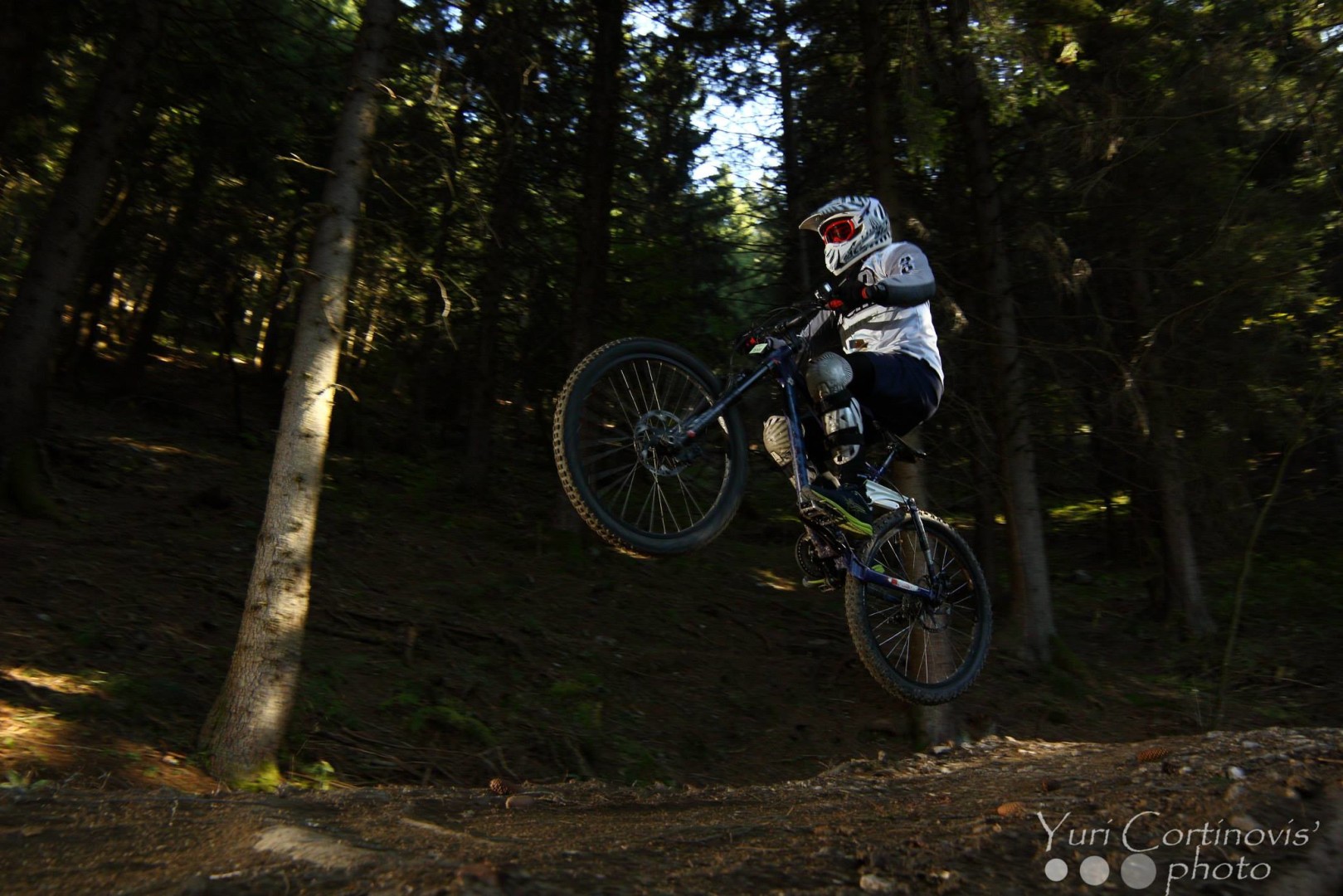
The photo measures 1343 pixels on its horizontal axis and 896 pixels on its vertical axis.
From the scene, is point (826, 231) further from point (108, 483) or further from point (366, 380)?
point (366, 380)

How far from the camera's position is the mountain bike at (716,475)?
Answer: 5.01 meters

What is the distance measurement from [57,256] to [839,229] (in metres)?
8.21

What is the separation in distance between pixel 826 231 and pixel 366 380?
12.1 meters

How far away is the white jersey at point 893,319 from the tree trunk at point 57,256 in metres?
8.12

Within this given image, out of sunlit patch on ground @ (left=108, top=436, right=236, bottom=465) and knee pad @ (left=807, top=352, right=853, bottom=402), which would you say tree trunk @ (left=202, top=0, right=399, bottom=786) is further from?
sunlit patch on ground @ (left=108, top=436, right=236, bottom=465)

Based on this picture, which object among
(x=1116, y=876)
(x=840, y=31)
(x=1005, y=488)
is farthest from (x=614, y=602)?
(x=1116, y=876)

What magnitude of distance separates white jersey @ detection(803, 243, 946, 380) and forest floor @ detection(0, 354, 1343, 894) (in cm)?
263

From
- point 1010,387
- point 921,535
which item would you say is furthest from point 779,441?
point 1010,387

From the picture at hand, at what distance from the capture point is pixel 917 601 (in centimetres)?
641

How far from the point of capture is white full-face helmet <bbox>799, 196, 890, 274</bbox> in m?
5.90

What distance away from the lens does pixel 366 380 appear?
1639cm

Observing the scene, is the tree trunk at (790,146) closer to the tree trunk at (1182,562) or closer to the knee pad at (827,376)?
the knee pad at (827,376)

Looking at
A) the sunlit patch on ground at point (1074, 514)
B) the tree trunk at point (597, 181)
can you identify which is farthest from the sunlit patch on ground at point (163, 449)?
the sunlit patch on ground at point (1074, 514)

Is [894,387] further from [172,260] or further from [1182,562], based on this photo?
[172,260]
